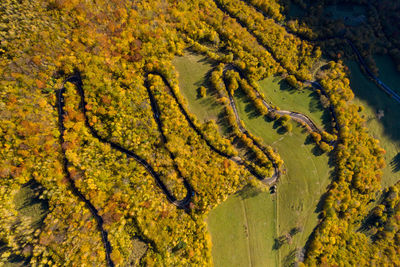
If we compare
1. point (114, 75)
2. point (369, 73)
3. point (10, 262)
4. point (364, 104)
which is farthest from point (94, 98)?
point (369, 73)

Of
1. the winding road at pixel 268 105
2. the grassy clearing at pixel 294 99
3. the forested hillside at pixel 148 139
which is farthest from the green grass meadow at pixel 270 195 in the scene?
the forested hillside at pixel 148 139

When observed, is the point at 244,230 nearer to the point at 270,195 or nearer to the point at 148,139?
the point at 270,195

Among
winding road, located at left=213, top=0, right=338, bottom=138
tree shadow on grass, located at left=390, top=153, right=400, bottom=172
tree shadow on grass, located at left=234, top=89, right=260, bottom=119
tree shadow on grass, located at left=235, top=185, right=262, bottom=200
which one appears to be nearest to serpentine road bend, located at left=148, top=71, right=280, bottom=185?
tree shadow on grass, located at left=235, top=185, right=262, bottom=200

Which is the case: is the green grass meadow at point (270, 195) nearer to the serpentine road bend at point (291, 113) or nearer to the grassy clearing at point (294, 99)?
the grassy clearing at point (294, 99)

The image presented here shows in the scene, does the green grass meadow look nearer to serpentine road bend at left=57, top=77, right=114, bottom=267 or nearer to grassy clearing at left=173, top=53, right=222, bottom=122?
grassy clearing at left=173, top=53, right=222, bottom=122

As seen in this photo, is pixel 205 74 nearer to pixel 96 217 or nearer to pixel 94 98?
pixel 94 98

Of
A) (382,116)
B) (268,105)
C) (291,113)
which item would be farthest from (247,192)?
(382,116)
